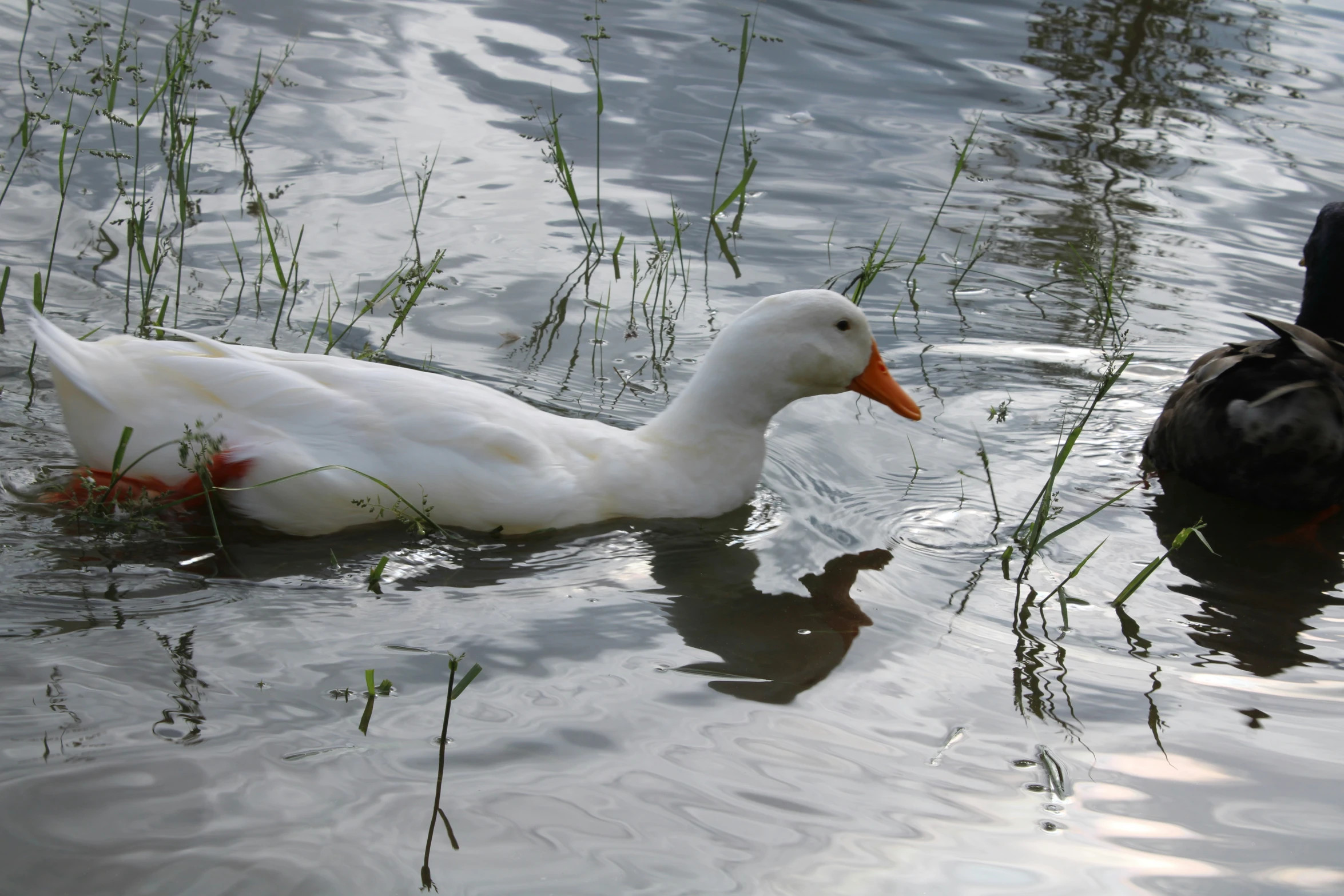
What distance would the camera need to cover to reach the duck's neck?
17.8 feet

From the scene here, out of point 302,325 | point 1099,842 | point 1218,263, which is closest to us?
point 1099,842

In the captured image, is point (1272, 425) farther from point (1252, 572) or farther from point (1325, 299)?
point (1325, 299)

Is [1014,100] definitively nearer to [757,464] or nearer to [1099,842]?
[757,464]

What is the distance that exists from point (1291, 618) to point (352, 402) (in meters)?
2.92

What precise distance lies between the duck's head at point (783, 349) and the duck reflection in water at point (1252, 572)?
4.34 feet

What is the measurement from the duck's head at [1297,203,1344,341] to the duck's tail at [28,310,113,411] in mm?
4751

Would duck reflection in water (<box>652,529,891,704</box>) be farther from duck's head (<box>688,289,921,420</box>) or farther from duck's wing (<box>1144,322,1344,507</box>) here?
duck's wing (<box>1144,322,1344,507</box>)

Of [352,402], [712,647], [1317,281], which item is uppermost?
[1317,281]

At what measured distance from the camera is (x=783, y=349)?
4.27m

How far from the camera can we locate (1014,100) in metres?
9.43

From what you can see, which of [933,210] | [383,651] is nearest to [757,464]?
[383,651]

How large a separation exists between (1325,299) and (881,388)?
2.29 m

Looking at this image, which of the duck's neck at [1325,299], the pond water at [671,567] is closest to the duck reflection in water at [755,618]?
the pond water at [671,567]

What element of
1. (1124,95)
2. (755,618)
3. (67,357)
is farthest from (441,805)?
(1124,95)
